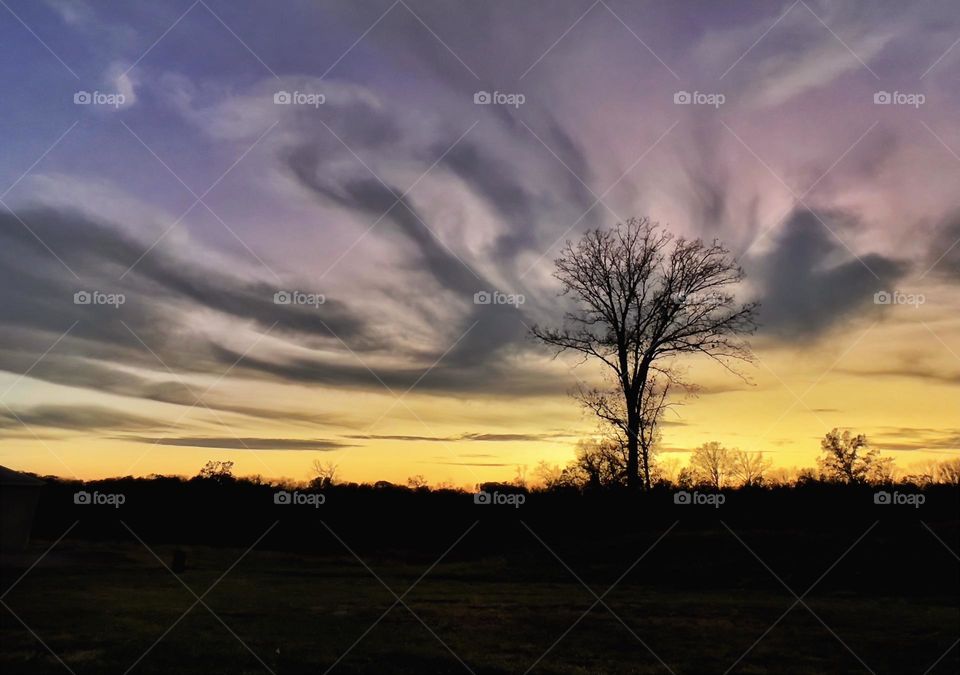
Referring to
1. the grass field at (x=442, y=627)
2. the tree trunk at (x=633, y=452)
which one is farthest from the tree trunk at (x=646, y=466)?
the grass field at (x=442, y=627)

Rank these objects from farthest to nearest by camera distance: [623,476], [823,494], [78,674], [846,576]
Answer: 1. [623,476]
2. [823,494]
3. [846,576]
4. [78,674]

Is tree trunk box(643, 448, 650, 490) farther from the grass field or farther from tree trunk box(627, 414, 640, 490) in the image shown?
the grass field

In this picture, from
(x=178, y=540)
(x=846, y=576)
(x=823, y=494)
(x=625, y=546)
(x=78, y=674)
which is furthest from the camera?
(x=178, y=540)

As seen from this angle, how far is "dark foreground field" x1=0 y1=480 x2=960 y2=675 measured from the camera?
1434 centimetres

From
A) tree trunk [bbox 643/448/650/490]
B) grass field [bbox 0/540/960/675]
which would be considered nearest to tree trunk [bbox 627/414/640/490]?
tree trunk [bbox 643/448/650/490]

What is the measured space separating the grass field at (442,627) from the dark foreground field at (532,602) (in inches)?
2.8

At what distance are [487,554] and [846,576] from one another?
54.6ft

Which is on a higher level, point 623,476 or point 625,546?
point 623,476

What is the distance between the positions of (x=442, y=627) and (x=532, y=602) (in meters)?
5.28

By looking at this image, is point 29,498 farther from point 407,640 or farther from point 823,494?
point 823,494

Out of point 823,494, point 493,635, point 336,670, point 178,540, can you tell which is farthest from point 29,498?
point 823,494

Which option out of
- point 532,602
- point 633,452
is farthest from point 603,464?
point 532,602

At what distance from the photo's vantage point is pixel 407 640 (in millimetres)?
15836

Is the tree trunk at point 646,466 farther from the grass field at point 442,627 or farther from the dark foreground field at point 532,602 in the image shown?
the grass field at point 442,627
